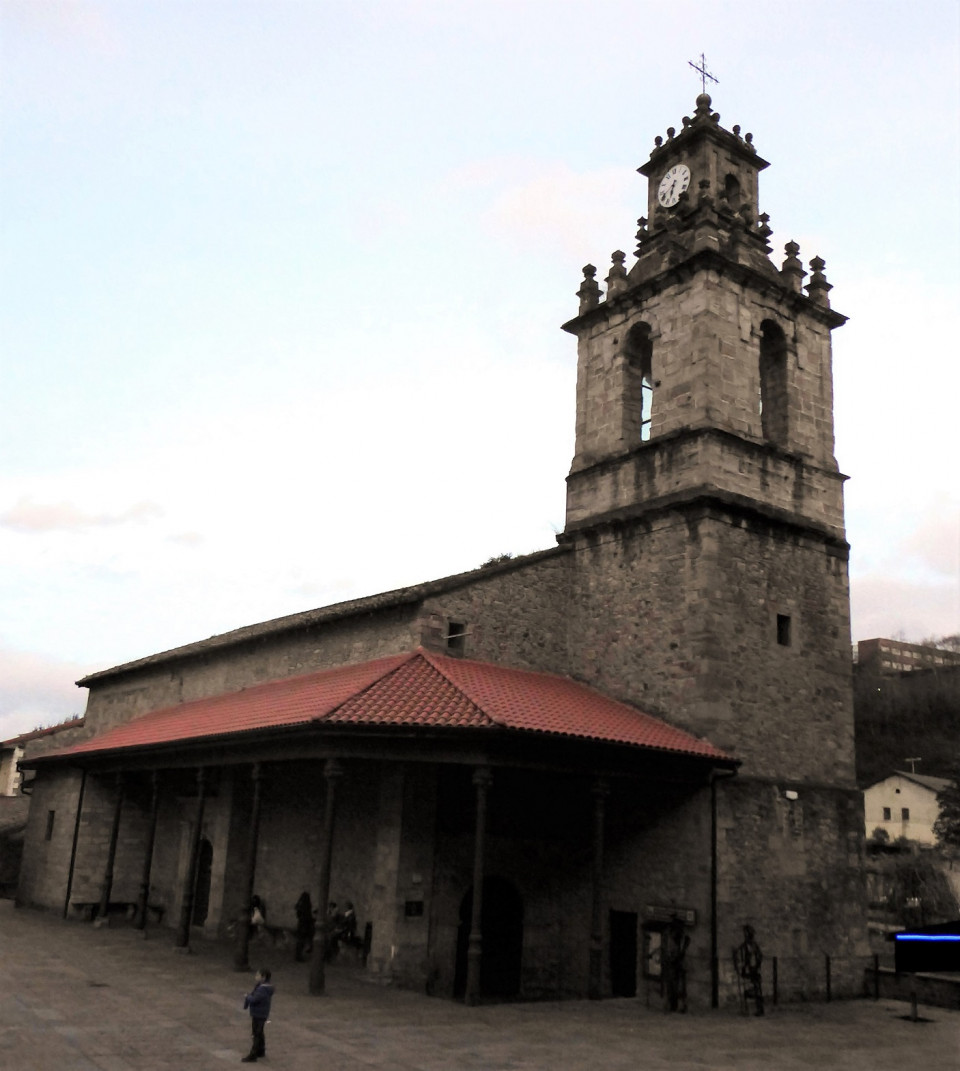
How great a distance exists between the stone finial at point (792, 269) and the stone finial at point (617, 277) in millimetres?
3382

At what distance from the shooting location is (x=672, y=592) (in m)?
17.7

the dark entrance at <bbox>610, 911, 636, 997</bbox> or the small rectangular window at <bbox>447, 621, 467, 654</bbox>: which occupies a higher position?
the small rectangular window at <bbox>447, 621, 467, 654</bbox>

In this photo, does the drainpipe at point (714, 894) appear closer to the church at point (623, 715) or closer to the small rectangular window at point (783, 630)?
the church at point (623, 715)

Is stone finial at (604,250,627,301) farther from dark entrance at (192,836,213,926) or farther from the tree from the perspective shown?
the tree

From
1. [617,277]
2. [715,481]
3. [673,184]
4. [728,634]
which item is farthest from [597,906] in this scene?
[673,184]

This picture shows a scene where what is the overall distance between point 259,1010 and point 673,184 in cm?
1853

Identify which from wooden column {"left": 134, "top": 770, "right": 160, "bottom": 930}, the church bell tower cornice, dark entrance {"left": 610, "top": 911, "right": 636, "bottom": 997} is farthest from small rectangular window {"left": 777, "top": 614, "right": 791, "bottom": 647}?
wooden column {"left": 134, "top": 770, "right": 160, "bottom": 930}

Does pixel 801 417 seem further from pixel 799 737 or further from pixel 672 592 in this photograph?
pixel 799 737

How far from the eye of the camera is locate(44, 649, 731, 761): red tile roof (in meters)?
14.4

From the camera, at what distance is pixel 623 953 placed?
54.9 ft

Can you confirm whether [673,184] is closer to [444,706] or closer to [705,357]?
[705,357]

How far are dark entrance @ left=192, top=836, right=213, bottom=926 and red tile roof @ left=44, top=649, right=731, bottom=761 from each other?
3.18 m

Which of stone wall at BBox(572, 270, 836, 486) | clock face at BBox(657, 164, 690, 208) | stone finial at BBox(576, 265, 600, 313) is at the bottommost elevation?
stone wall at BBox(572, 270, 836, 486)

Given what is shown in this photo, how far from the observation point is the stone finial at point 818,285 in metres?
Result: 21.1
